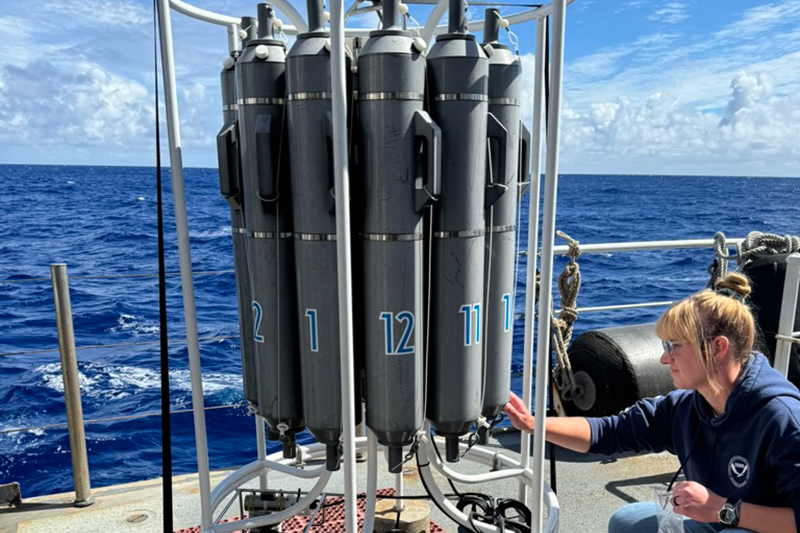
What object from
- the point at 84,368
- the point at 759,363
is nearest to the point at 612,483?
the point at 759,363

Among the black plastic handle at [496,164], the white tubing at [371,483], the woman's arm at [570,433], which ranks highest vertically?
the black plastic handle at [496,164]

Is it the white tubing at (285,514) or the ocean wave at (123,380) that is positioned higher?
the white tubing at (285,514)

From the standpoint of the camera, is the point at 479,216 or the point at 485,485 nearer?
the point at 479,216

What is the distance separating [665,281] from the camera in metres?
18.9

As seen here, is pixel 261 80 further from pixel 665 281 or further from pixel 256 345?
pixel 665 281

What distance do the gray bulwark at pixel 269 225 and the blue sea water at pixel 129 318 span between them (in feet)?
6.47

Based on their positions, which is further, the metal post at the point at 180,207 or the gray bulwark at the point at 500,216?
the gray bulwark at the point at 500,216

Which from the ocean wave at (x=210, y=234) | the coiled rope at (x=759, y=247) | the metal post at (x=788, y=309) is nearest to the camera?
the metal post at (x=788, y=309)

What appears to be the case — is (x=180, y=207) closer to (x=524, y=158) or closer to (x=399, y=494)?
(x=524, y=158)

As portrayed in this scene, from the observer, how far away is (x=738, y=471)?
198cm

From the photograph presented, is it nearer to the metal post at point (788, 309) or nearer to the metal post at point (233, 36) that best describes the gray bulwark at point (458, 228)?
the metal post at point (233, 36)

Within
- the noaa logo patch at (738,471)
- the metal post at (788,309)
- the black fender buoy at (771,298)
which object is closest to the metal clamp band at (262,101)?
the noaa logo patch at (738,471)

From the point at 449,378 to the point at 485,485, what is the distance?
1.57 metres

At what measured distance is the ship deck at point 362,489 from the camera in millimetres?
3086
